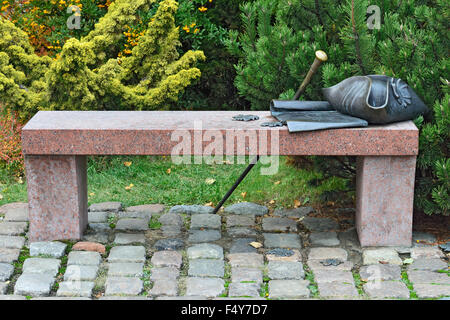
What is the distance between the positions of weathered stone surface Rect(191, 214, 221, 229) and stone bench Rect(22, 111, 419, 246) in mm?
786

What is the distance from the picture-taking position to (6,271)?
13.6 ft

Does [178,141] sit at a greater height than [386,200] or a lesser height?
greater

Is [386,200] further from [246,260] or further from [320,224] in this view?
[246,260]

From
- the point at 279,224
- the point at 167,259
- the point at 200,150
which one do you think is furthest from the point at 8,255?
the point at 279,224

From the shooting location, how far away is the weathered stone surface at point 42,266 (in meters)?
4.17

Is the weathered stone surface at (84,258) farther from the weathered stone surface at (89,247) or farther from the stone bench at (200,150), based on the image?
the stone bench at (200,150)

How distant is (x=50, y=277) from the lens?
4090 millimetres

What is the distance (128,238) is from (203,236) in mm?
494

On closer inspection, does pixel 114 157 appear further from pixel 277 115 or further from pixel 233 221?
pixel 277 115

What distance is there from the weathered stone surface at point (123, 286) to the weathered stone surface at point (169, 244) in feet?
1.66

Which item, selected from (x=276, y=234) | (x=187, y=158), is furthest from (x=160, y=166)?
(x=276, y=234)

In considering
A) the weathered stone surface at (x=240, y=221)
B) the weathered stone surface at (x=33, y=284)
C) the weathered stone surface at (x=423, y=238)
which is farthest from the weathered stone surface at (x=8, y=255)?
the weathered stone surface at (x=423, y=238)

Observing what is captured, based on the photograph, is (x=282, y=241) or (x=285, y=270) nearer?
(x=285, y=270)

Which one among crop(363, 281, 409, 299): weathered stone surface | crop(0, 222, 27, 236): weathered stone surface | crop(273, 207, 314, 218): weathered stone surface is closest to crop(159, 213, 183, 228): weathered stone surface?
crop(273, 207, 314, 218): weathered stone surface
